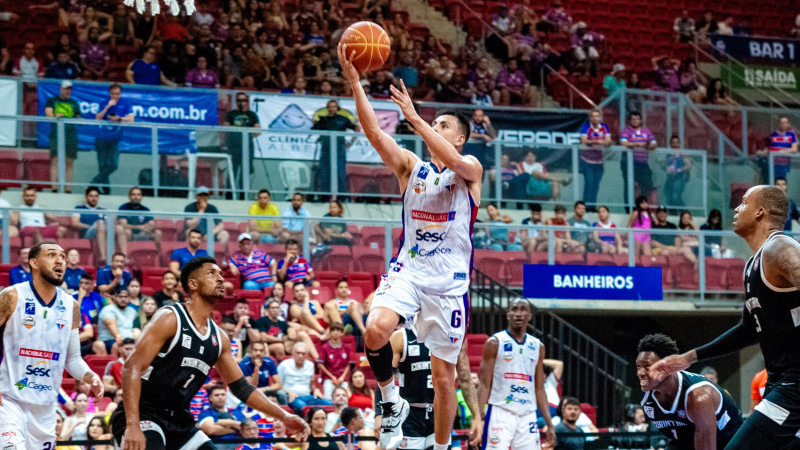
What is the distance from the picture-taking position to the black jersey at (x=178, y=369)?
7.34 meters

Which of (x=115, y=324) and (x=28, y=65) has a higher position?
(x=28, y=65)

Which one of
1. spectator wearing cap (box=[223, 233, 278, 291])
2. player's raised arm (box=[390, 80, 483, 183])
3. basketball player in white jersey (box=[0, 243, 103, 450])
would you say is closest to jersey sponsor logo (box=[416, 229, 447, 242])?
player's raised arm (box=[390, 80, 483, 183])

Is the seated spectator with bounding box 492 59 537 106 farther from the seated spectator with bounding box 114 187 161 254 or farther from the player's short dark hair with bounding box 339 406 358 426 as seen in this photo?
the player's short dark hair with bounding box 339 406 358 426

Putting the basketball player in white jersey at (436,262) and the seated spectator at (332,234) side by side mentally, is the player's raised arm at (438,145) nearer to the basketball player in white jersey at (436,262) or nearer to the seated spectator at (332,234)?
the basketball player in white jersey at (436,262)

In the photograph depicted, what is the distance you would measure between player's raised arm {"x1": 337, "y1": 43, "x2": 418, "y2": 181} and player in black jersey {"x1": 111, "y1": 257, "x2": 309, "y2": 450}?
4.89ft

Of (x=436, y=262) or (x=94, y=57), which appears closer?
(x=436, y=262)

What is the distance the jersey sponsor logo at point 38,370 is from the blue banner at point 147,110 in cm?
854

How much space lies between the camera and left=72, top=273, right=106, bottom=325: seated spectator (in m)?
13.9

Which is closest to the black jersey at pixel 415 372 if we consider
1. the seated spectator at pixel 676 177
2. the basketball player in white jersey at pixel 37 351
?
the basketball player in white jersey at pixel 37 351

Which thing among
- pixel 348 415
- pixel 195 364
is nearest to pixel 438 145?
pixel 195 364

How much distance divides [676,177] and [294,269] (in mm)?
7474

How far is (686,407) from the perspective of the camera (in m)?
7.89

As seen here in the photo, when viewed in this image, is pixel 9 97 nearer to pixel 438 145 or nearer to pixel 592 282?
pixel 592 282

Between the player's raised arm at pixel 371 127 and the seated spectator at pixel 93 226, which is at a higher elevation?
the player's raised arm at pixel 371 127
